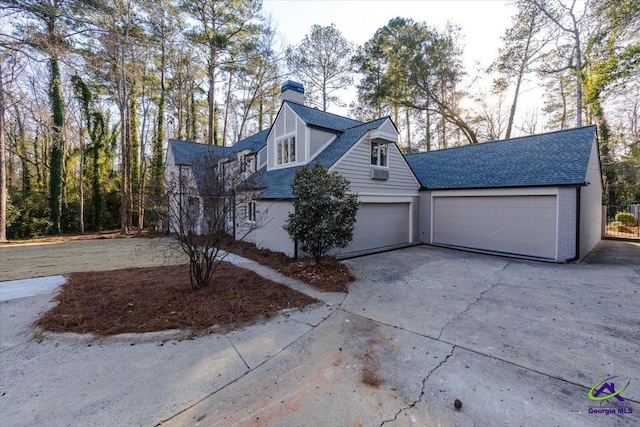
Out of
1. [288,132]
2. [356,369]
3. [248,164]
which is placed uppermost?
[288,132]

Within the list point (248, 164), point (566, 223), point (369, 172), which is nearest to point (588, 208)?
point (566, 223)

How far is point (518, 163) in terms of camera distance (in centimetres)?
1055

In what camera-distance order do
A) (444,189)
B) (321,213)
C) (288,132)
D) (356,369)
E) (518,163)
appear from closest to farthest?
(356,369), (321,213), (518,163), (288,132), (444,189)

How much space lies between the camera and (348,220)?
780 cm

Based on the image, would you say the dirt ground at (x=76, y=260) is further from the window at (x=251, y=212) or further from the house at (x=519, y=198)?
the house at (x=519, y=198)

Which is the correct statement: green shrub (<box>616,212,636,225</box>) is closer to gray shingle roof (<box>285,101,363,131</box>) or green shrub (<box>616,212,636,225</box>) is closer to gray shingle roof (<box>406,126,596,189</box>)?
gray shingle roof (<box>406,126,596,189</box>)

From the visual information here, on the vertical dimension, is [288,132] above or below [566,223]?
above

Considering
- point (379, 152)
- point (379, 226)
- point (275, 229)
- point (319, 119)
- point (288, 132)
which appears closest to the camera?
point (275, 229)

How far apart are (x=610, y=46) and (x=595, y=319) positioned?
1388 centimetres

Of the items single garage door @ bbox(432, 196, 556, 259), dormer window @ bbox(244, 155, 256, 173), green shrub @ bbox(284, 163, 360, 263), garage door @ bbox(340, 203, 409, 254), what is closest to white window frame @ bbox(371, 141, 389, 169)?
garage door @ bbox(340, 203, 409, 254)

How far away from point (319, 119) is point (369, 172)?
357 cm

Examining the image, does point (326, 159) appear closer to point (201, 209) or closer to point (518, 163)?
point (201, 209)

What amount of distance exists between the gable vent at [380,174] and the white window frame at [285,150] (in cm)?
339

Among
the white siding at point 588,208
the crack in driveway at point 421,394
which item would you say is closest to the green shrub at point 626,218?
the white siding at point 588,208
